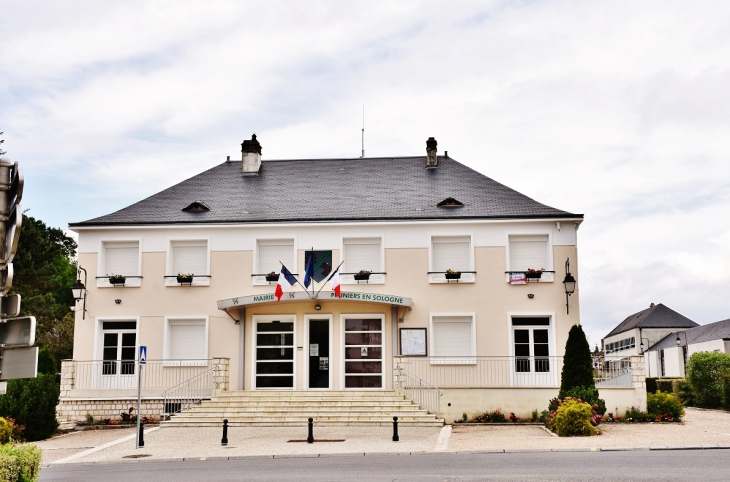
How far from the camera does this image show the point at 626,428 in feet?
66.2

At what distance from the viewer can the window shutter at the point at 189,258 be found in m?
25.9

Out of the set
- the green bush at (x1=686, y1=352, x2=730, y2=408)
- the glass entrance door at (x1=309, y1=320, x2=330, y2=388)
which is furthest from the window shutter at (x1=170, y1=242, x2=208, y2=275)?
the green bush at (x1=686, y1=352, x2=730, y2=408)

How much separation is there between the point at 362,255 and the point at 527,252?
5.25m

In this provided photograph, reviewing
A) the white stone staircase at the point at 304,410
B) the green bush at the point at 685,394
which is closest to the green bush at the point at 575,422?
the white stone staircase at the point at 304,410

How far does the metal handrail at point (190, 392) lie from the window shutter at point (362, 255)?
17.6ft

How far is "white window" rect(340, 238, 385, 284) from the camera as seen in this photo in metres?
25.5

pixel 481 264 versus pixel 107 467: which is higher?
pixel 481 264

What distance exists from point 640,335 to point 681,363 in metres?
15.8

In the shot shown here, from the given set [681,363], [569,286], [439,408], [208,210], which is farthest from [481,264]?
[681,363]

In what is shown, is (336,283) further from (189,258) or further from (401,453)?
(401,453)

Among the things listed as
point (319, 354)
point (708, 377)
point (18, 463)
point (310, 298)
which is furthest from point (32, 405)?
point (708, 377)

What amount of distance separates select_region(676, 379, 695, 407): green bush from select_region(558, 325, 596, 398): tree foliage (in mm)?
12820

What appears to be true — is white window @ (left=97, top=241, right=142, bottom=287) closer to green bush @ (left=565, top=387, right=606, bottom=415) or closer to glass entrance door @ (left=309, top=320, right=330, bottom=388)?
glass entrance door @ (left=309, top=320, right=330, bottom=388)

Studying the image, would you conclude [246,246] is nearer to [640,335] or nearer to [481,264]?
[481,264]
